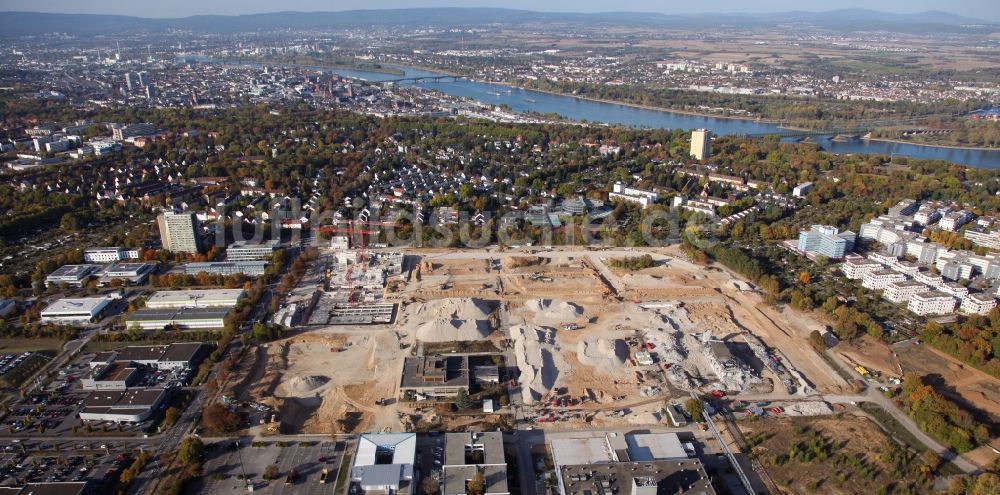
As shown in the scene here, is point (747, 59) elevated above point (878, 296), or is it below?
above

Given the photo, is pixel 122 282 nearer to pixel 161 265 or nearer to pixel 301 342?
pixel 161 265

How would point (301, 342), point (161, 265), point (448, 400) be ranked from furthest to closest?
point (161, 265)
point (301, 342)
point (448, 400)

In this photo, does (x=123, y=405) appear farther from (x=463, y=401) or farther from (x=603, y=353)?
(x=603, y=353)

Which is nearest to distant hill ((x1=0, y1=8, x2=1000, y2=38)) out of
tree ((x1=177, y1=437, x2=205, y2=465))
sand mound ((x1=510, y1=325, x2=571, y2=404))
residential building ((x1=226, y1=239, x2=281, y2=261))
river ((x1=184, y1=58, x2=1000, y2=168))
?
river ((x1=184, y1=58, x2=1000, y2=168))

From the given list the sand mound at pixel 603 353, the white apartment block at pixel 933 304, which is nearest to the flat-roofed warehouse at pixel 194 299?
the sand mound at pixel 603 353

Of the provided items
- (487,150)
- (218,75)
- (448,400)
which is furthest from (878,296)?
(218,75)

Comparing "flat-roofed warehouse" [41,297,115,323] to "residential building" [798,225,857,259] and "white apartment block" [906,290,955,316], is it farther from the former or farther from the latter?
"white apartment block" [906,290,955,316]
